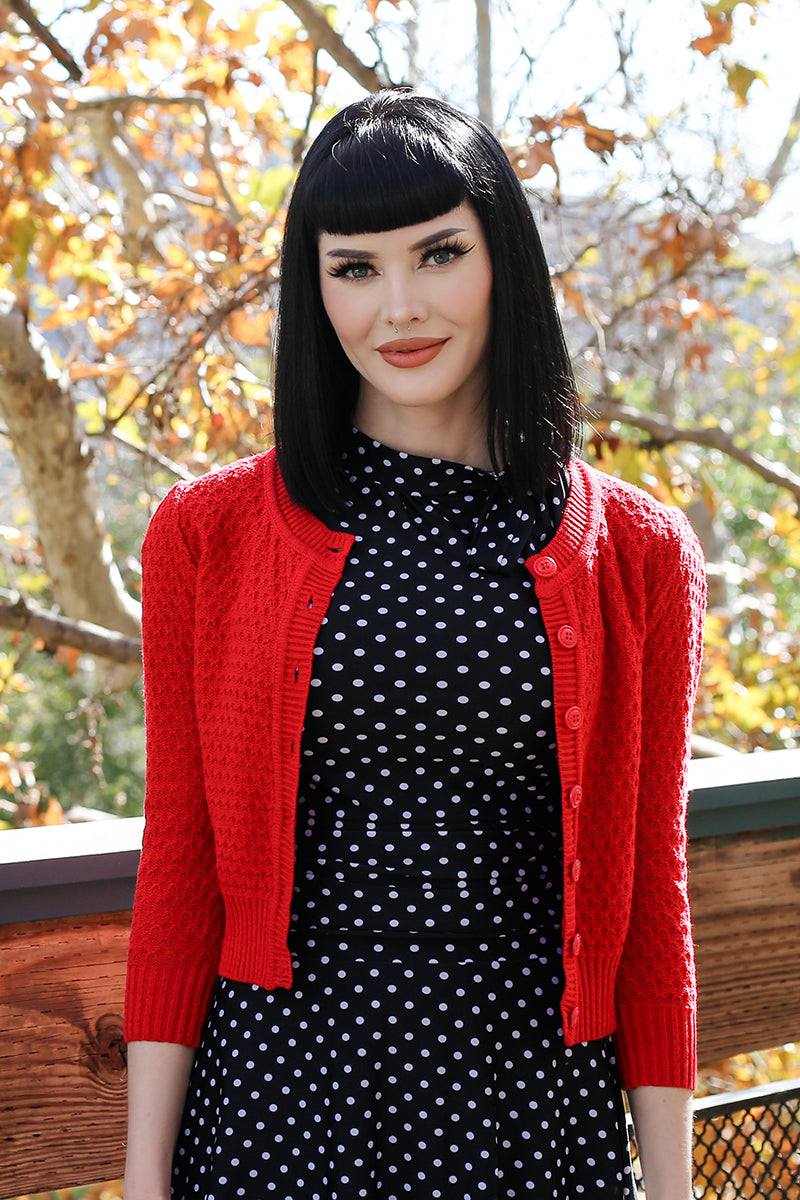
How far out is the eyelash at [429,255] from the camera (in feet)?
3.61

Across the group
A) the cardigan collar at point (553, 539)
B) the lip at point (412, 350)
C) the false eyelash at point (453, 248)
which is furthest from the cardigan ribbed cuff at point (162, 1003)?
the false eyelash at point (453, 248)

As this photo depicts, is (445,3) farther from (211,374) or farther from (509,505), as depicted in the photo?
(509,505)

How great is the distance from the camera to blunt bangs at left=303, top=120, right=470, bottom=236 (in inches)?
42.2

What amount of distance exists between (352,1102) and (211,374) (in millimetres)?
2253

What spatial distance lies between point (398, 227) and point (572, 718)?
0.50 meters

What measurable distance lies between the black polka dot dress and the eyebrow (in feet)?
0.89

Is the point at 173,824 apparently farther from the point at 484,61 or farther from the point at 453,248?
the point at 484,61

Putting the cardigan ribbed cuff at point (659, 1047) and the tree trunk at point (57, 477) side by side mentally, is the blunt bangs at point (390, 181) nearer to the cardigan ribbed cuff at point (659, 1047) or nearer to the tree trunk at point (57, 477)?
the cardigan ribbed cuff at point (659, 1047)

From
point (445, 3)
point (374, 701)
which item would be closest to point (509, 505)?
point (374, 701)

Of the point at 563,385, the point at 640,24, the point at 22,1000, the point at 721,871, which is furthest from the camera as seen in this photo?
the point at 640,24

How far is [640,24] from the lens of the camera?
2.56m

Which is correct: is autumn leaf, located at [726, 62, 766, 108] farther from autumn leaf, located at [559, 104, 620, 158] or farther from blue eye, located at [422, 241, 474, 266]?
blue eye, located at [422, 241, 474, 266]

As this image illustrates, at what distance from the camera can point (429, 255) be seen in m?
1.10

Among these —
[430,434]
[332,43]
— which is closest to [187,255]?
[332,43]
